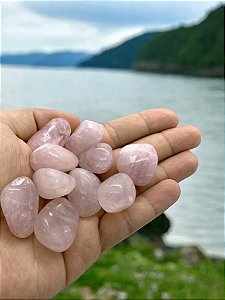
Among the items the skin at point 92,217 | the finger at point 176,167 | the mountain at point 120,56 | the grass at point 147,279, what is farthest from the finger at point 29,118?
the mountain at point 120,56

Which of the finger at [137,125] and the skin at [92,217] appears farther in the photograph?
the finger at [137,125]

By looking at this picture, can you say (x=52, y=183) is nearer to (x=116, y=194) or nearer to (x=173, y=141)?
(x=116, y=194)

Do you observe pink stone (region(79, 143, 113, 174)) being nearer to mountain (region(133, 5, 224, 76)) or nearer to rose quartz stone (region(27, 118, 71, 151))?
rose quartz stone (region(27, 118, 71, 151))

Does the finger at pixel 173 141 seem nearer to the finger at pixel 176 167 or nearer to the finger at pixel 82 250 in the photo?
the finger at pixel 176 167

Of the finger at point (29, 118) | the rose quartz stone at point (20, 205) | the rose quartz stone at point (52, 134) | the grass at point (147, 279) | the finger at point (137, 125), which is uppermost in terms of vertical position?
the finger at point (29, 118)

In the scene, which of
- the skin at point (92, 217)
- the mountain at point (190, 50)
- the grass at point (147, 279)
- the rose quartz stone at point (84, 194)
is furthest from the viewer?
the mountain at point (190, 50)

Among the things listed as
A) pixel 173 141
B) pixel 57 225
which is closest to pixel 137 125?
Answer: pixel 173 141

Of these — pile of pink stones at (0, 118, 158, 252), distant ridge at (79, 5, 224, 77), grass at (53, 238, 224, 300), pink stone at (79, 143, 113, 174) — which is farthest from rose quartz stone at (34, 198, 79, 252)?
distant ridge at (79, 5, 224, 77)
